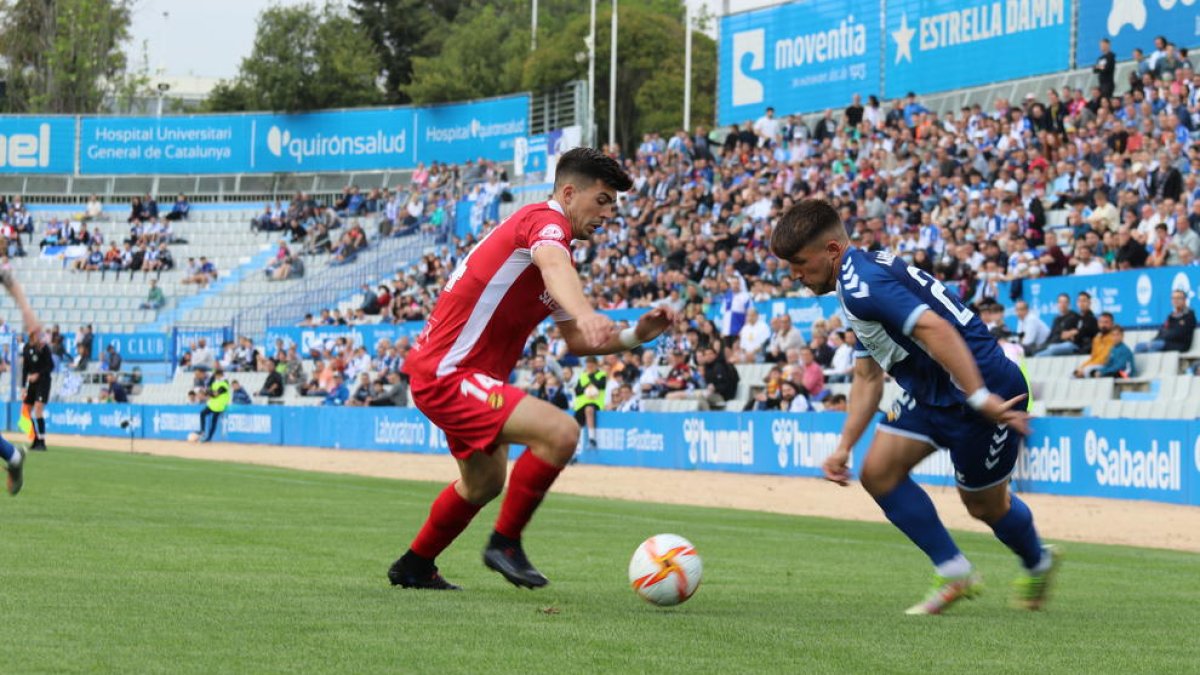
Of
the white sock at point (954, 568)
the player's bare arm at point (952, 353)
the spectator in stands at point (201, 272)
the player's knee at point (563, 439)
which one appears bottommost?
the white sock at point (954, 568)

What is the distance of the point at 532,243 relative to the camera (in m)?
7.64

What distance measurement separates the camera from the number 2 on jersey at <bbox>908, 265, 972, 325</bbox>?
7.85 meters

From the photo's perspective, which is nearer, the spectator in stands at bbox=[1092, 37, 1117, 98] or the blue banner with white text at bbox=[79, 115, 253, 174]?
the spectator in stands at bbox=[1092, 37, 1117, 98]

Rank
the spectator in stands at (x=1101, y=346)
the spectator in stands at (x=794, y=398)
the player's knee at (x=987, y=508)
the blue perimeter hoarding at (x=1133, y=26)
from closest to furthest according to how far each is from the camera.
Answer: the player's knee at (x=987, y=508) → the spectator in stands at (x=1101, y=346) → the spectator in stands at (x=794, y=398) → the blue perimeter hoarding at (x=1133, y=26)

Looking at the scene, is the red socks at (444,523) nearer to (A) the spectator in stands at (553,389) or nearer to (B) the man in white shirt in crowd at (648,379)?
(B) the man in white shirt in crowd at (648,379)

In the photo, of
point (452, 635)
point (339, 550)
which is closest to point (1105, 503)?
point (339, 550)

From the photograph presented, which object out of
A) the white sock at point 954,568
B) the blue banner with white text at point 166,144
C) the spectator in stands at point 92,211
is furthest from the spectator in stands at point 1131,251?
the spectator in stands at point 92,211

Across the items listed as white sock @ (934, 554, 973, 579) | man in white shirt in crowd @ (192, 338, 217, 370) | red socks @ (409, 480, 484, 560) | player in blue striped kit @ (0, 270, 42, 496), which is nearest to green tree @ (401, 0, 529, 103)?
man in white shirt in crowd @ (192, 338, 217, 370)

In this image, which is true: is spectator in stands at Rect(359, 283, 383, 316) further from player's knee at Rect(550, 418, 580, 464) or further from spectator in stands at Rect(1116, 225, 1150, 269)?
player's knee at Rect(550, 418, 580, 464)

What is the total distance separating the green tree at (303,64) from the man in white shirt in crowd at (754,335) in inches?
1805

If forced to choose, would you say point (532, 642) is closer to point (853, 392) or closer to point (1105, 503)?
point (853, 392)

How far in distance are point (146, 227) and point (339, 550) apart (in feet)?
171

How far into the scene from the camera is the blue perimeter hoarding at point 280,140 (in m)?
58.6

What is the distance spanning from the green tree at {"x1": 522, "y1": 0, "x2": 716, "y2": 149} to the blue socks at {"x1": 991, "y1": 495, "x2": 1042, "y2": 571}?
63.7 metres
